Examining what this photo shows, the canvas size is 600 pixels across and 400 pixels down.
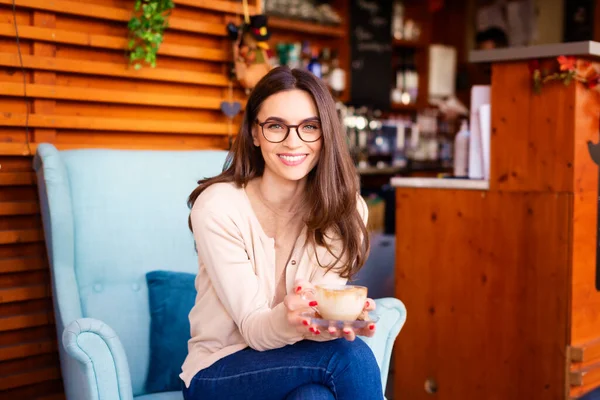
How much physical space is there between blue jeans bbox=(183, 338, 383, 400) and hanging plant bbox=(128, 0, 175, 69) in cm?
138

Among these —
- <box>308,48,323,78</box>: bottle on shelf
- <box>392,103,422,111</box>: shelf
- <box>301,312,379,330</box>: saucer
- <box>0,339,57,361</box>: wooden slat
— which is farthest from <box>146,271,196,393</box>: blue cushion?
<box>392,103,422,111</box>: shelf

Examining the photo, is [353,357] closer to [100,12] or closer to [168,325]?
[168,325]

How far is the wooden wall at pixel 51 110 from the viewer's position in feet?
7.85

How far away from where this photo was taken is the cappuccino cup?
1523mm

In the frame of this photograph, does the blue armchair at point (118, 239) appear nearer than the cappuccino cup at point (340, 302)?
No

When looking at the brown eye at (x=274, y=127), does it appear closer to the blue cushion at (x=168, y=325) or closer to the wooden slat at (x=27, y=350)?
the blue cushion at (x=168, y=325)

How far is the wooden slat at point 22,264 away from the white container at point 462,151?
5.73 feet

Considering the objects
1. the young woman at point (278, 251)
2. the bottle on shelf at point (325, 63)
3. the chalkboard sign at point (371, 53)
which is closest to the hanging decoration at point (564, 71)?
the young woman at point (278, 251)

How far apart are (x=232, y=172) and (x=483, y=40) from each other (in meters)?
4.98

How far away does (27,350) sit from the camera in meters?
2.42

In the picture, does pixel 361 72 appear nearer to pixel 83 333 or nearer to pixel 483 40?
pixel 483 40

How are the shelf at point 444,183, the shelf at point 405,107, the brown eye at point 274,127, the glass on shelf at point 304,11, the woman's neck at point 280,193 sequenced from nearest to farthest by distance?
the brown eye at point 274,127, the woman's neck at point 280,193, the shelf at point 444,183, the glass on shelf at point 304,11, the shelf at point 405,107

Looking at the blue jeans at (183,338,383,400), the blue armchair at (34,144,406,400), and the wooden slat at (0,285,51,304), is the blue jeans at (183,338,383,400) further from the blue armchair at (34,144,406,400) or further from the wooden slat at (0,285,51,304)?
the wooden slat at (0,285,51,304)

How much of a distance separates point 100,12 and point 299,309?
1.55 m
